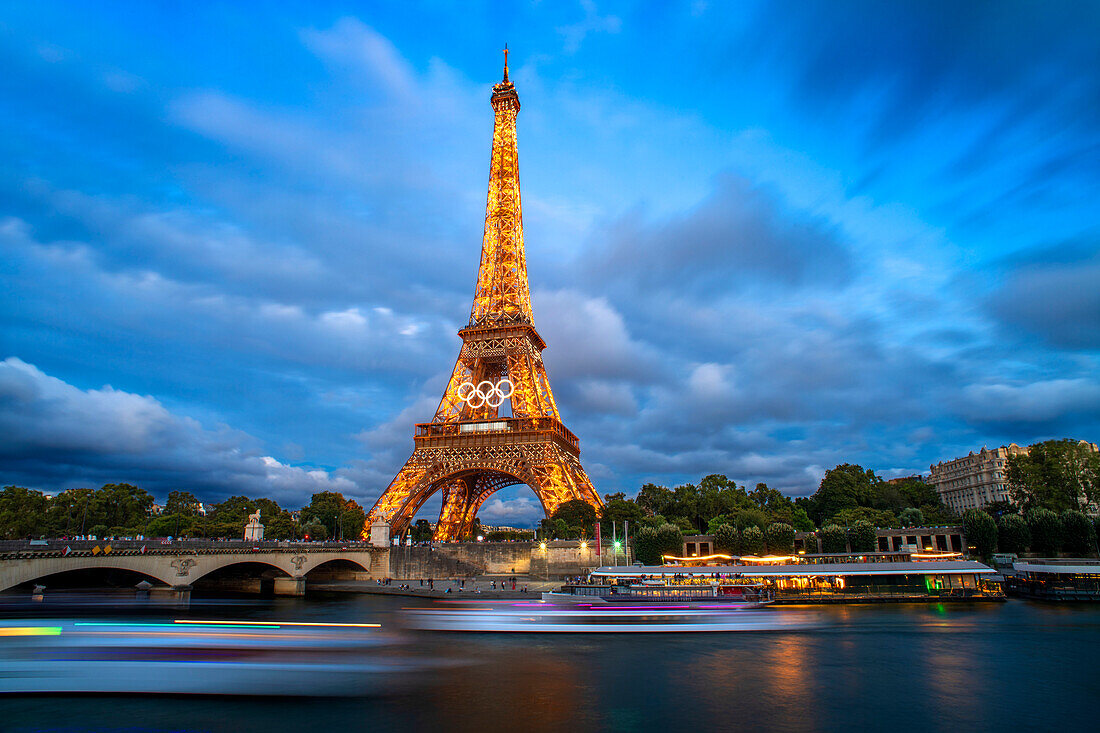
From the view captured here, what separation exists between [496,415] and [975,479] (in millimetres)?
119906

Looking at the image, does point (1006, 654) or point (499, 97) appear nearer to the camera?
point (1006, 654)

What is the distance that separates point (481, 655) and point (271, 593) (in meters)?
46.5

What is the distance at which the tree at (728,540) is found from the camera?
65.9 meters

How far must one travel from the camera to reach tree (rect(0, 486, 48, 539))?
80000 mm

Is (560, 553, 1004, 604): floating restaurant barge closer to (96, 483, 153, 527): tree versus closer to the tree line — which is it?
the tree line

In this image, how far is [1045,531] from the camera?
60.5 metres

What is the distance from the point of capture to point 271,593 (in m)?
64.8

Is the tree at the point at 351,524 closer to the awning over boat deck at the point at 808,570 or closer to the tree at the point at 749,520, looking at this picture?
the tree at the point at 749,520

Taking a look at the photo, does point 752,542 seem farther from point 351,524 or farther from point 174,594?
point 351,524

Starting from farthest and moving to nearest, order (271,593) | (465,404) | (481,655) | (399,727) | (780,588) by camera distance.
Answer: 1. (465,404)
2. (271,593)
3. (780,588)
4. (481,655)
5. (399,727)

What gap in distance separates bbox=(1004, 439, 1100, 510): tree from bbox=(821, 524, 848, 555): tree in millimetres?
22962

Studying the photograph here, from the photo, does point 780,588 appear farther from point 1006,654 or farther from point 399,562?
point 399,562

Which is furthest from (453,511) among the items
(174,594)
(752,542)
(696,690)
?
(696,690)

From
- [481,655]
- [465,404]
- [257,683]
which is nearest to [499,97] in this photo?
[465,404]
